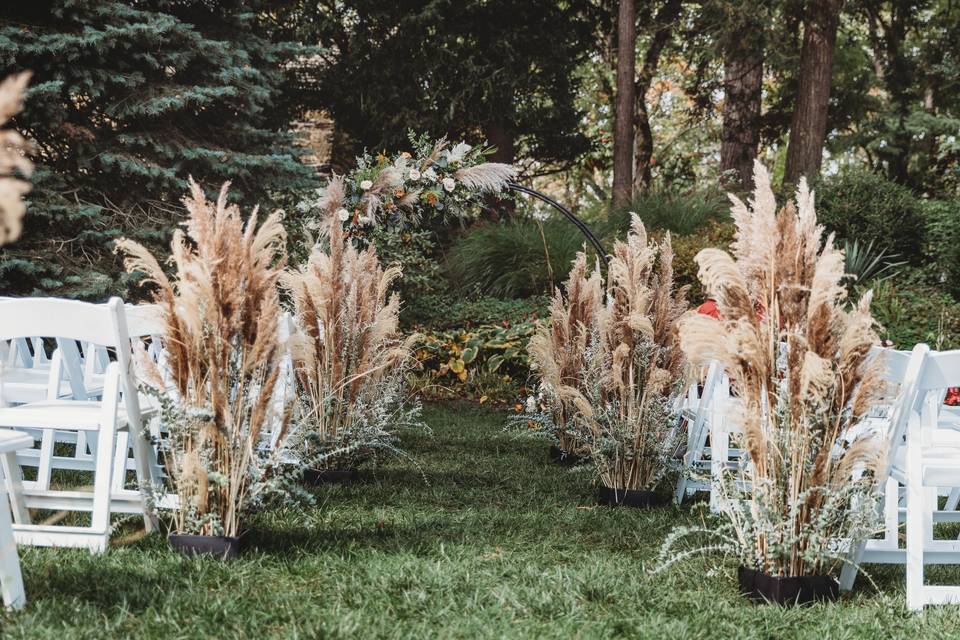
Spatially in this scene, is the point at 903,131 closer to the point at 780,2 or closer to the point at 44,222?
the point at 780,2

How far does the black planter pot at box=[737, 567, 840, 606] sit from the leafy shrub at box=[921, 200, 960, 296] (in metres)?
9.60

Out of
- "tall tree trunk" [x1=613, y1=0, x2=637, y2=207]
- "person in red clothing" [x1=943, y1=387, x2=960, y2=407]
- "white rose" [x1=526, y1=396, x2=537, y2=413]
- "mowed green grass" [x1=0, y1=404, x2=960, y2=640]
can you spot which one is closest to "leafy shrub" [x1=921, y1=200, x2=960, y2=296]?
"person in red clothing" [x1=943, y1=387, x2=960, y2=407]

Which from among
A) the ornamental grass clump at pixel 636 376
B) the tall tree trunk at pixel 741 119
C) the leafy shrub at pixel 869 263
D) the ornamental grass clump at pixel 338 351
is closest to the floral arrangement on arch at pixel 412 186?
the ornamental grass clump at pixel 338 351

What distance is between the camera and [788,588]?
356 centimetres

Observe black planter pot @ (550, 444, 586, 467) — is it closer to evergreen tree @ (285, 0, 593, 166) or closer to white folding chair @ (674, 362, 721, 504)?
white folding chair @ (674, 362, 721, 504)

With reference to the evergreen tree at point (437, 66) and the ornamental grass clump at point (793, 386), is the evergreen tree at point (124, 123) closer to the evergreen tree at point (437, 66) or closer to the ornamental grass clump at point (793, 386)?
the evergreen tree at point (437, 66)

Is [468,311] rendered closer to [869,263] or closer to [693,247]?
[693,247]

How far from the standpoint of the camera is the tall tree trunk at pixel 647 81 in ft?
59.8

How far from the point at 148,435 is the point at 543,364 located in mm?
3562

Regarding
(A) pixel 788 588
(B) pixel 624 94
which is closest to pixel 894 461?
(A) pixel 788 588

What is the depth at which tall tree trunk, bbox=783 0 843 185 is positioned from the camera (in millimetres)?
13688

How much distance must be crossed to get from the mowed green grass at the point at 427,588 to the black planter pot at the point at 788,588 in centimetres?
6

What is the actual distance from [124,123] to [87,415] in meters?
7.91

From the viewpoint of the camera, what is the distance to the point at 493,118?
54.6ft
